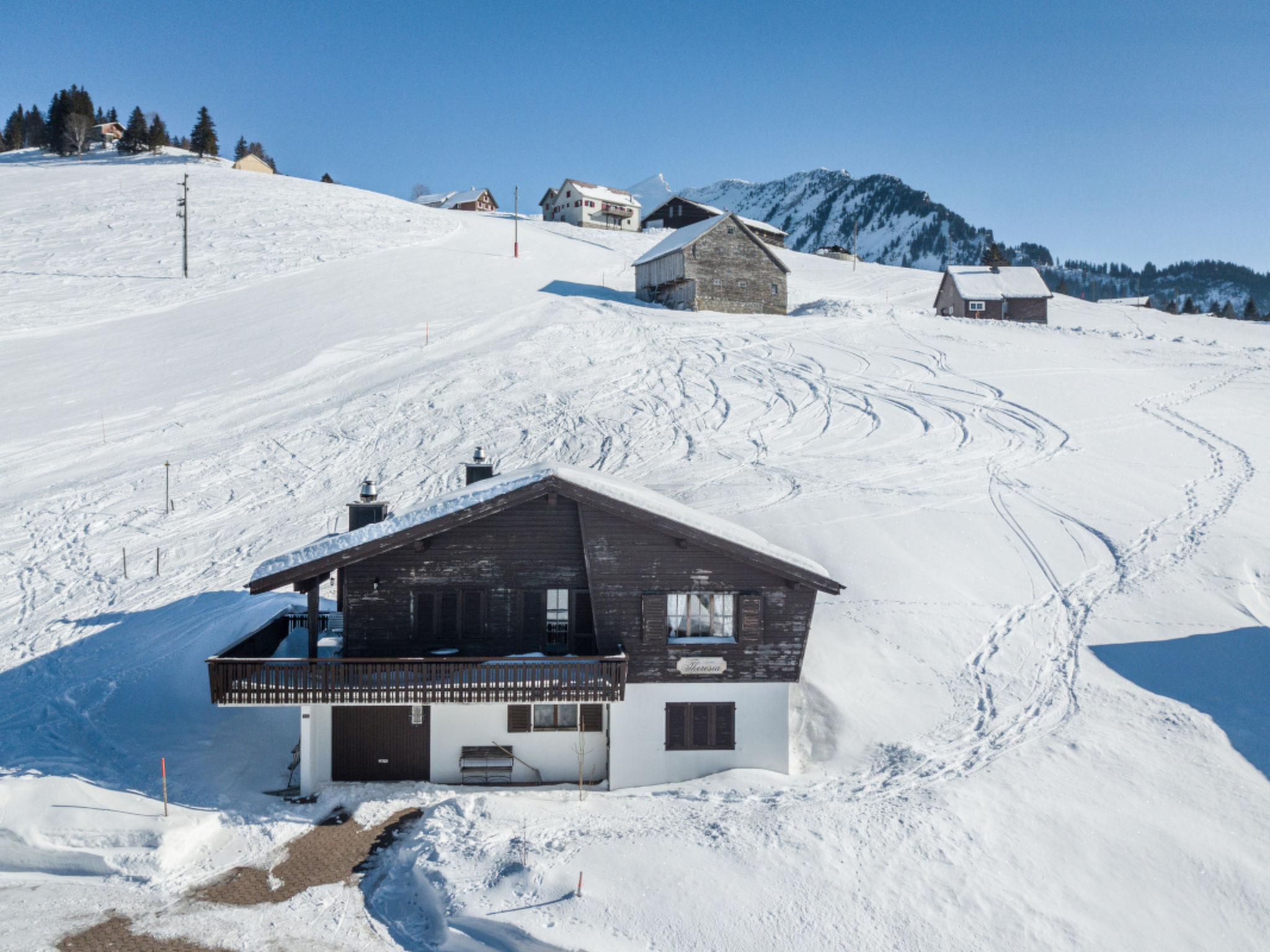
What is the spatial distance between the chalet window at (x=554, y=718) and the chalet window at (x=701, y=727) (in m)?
1.93

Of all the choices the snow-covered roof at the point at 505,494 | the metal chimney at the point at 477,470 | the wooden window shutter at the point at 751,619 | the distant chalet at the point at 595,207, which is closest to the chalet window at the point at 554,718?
the wooden window shutter at the point at 751,619

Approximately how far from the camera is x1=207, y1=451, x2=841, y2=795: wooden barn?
15844 millimetres

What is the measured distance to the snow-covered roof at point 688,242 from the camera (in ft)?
176

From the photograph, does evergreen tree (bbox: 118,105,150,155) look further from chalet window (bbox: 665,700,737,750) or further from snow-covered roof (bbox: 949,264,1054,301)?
chalet window (bbox: 665,700,737,750)

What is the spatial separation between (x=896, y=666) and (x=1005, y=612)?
4.44 metres

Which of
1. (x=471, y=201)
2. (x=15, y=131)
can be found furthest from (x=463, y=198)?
(x=15, y=131)

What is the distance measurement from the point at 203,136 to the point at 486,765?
10776cm

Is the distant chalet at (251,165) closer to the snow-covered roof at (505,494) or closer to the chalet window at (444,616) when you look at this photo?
the snow-covered roof at (505,494)

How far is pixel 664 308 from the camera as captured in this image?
54.5m

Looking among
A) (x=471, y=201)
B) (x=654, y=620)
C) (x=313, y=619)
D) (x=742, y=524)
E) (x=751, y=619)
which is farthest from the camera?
(x=471, y=201)

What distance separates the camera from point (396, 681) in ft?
50.0

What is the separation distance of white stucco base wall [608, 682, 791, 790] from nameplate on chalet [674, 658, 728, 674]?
311mm

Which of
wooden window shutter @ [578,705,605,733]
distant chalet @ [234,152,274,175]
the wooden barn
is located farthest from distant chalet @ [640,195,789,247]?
wooden window shutter @ [578,705,605,733]

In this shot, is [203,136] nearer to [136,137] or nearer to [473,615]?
[136,137]
